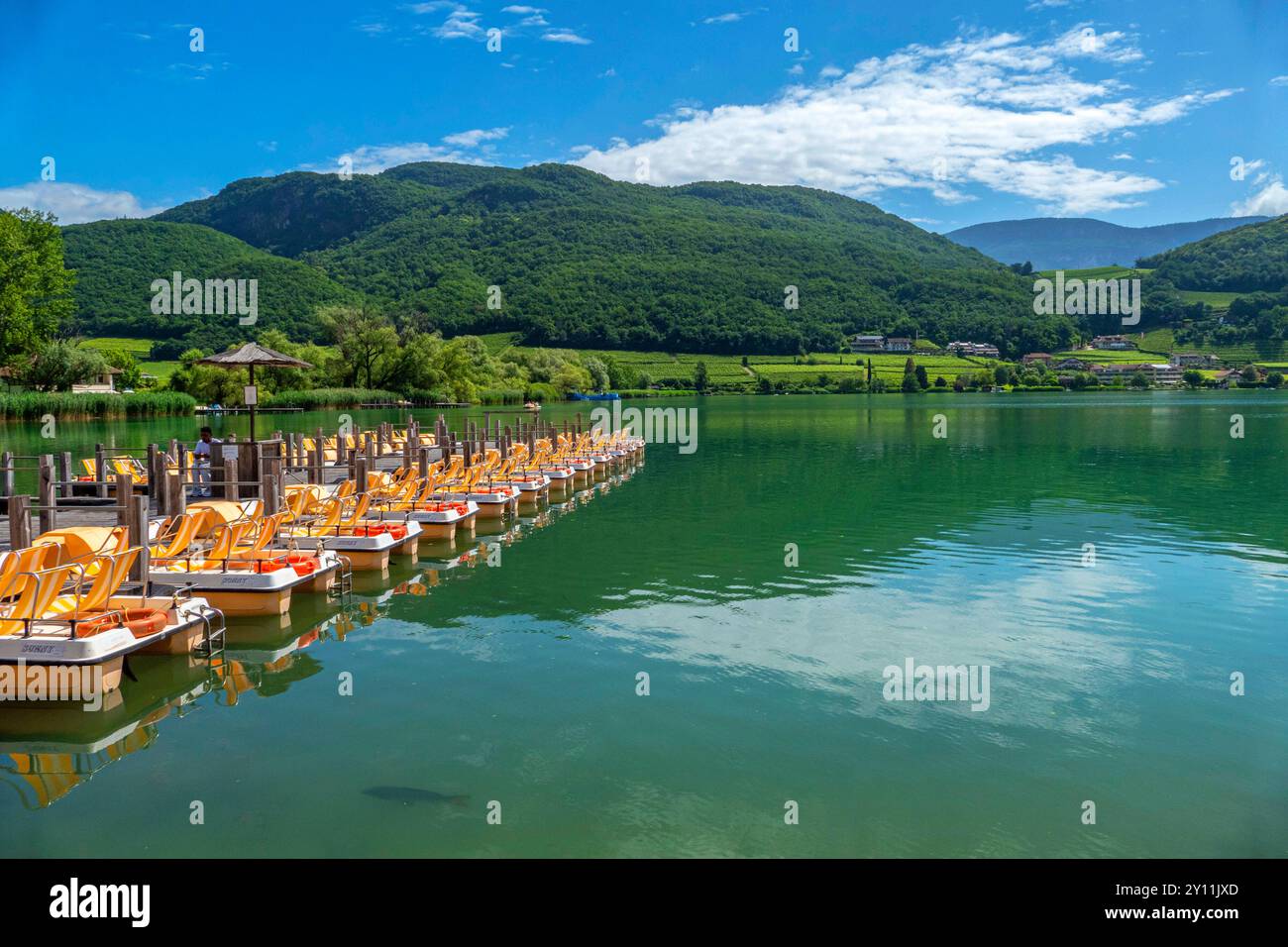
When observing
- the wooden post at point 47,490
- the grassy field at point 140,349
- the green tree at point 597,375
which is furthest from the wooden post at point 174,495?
the green tree at point 597,375

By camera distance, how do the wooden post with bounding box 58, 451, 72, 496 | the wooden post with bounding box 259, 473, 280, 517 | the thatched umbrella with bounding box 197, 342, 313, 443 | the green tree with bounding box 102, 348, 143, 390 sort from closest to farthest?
the wooden post with bounding box 259, 473, 280, 517, the wooden post with bounding box 58, 451, 72, 496, the thatched umbrella with bounding box 197, 342, 313, 443, the green tree with bounding box 102, 348, 143, 390

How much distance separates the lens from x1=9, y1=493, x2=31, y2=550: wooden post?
1324cm

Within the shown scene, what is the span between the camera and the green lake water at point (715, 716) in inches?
304

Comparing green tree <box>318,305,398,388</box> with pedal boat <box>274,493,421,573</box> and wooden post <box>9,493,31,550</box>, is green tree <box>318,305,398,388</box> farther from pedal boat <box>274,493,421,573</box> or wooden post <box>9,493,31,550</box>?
wooden post <box>9,493,31,550</box>

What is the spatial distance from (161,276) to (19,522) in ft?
463

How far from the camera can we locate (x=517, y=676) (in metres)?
11.7

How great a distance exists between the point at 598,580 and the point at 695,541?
4949 mm

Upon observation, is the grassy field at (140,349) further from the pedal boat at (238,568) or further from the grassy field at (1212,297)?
the grassy field at (1212,297)

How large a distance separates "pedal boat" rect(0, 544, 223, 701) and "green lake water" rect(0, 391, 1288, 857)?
0.45 meters

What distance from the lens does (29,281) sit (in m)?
72.0

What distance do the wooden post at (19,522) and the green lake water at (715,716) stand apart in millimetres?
3187

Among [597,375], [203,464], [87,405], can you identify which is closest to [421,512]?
[203,464]

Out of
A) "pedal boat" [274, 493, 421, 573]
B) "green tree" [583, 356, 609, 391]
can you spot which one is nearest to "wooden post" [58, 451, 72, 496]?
"pedal boat" [274, 493, 421, 573]
